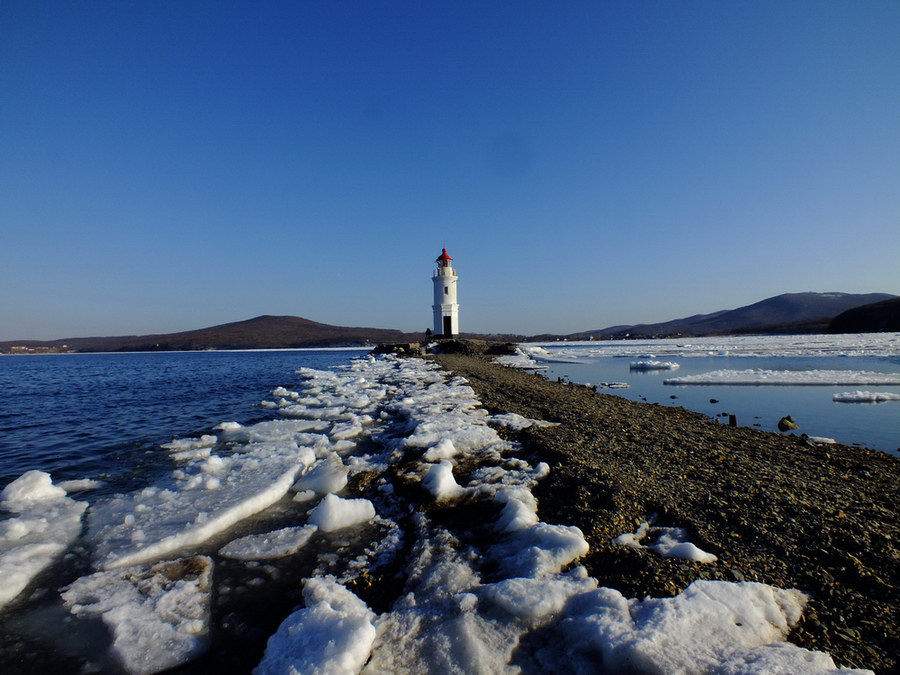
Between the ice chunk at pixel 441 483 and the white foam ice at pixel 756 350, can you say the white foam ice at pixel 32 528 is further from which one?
the white foam ice at pixel 756 350

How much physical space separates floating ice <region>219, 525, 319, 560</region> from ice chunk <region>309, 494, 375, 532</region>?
0.31ft

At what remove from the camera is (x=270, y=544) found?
10.5 ft

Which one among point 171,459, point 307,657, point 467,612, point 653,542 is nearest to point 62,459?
point 171,459

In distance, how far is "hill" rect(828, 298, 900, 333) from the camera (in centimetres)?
5725

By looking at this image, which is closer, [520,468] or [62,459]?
[520,468]

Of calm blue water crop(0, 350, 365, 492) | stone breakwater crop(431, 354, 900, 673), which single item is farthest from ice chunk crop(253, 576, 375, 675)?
calm blue water crop(0, 350, 365, 492)

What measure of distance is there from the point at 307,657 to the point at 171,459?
16.5 ft

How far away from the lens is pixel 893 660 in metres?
1.83

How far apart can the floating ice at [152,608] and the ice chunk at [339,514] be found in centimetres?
84

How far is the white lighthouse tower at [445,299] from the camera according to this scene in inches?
1379

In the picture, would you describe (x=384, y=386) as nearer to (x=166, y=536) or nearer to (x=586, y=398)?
(x=586, y=398)

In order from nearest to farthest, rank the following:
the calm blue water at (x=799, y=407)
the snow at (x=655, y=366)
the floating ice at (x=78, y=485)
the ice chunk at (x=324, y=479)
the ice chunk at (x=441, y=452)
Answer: the ice chunk at (x=324, y=479)
the floating ice at (x=78, y=485)
the ice chunk at (x=441, y=452)
the calm blue water at (x=799, y=407)
the snow at (x=655, y=366)

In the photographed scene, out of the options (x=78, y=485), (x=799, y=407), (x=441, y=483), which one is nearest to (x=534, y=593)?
(x=441, y=483)

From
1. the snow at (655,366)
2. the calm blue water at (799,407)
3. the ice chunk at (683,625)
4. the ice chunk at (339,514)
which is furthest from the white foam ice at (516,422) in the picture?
the snow at (655,366)
